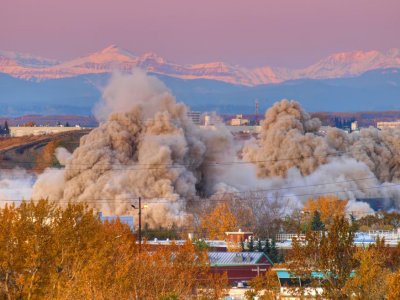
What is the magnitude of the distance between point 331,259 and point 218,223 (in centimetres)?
6067

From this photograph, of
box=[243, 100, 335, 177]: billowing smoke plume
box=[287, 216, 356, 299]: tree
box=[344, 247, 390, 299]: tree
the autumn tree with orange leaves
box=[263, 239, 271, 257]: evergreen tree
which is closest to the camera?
box=[344, 247, 390, 299]: tree

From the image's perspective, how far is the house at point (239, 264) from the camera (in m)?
78.1

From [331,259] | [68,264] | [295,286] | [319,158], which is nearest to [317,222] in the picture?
[319,158]

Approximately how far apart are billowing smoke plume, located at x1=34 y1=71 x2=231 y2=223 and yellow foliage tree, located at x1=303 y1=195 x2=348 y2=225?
10057 mm

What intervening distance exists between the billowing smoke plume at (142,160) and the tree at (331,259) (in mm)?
60720

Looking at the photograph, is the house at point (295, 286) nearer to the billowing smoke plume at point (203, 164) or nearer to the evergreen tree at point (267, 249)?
the evergreen tree at point (267, 249)

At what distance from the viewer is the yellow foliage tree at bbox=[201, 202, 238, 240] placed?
344ft

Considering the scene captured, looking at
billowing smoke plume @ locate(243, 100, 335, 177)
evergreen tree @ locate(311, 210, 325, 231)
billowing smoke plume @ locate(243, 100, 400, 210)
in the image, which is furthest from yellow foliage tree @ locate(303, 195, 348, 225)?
billowing smoke plume @ locate(243, 100, 335, 177)

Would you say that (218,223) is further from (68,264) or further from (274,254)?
(68,264)

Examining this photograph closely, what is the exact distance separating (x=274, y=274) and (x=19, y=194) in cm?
5868

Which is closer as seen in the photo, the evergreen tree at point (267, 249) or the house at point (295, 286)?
the house at point (295, 286)

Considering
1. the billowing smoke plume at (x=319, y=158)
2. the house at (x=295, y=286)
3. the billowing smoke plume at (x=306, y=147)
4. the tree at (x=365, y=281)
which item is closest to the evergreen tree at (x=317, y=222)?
the billowing smoke plume at (x=319, y=158)

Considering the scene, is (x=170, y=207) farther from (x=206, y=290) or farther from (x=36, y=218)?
(x=36, y=218)

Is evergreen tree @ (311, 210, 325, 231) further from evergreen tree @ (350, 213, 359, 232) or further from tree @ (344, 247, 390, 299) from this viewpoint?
tree @ (344, 247, 390, 299)
